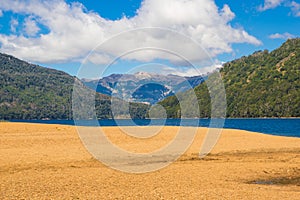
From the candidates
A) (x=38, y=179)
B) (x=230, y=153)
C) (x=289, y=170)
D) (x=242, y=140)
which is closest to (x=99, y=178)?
(x=38, y=179)

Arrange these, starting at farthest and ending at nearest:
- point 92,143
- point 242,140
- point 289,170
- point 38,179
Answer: point 242,140 < point 92,143 < point 289,170 < point 38,179

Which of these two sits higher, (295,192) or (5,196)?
(295,192)

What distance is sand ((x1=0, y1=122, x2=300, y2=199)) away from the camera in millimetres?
16481

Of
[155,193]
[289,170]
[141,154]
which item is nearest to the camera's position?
[155,193]

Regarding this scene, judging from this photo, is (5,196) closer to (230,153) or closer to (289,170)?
(289,170)

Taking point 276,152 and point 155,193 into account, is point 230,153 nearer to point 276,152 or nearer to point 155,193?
point 276,152

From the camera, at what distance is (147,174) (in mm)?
22094

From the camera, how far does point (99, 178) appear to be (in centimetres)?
2031

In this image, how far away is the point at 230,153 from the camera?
3272 cm

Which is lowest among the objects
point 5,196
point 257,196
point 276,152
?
point 5,196

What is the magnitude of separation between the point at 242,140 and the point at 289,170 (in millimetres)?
19281

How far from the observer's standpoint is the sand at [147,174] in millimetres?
16481

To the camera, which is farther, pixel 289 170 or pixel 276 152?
pixel 276 152

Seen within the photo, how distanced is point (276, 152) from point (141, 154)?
12.5 metres
